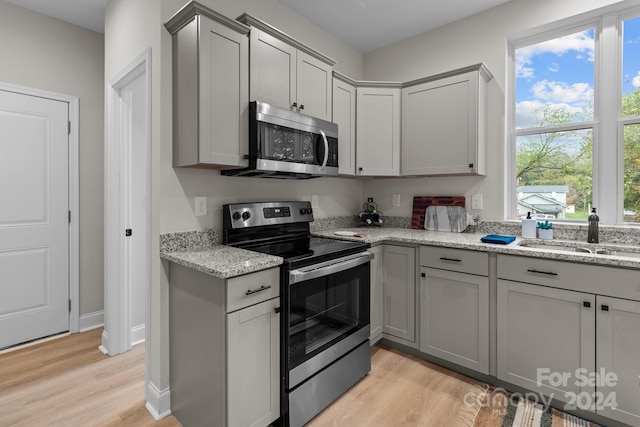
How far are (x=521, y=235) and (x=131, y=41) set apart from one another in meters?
3.11

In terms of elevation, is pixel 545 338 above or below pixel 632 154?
below

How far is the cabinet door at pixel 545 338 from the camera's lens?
69.0 inches

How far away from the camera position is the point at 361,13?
2707 millimetres

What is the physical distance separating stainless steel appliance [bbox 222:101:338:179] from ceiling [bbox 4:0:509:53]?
3.45 feet

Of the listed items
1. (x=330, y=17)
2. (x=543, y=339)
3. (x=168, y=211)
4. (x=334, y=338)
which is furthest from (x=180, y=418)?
(x=330, y=17)

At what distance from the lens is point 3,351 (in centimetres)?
254

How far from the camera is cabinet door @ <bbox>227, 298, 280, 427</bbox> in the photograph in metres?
1.45

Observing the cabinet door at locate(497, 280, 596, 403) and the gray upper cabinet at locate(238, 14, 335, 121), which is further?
the gray upper cabinet at locate(238, 14, 335, 121)

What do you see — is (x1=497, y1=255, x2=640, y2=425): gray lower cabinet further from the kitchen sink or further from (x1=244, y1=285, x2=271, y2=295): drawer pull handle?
(x1=244, y1=285, x2=271, y2=295): drawer pull handle

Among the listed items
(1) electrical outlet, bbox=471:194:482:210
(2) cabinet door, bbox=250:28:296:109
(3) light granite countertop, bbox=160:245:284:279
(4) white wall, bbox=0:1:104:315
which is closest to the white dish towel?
(1) electrical outlet, bbox=471:194:482:210

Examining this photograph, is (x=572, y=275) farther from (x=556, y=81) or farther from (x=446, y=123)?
(x=556, y=81)

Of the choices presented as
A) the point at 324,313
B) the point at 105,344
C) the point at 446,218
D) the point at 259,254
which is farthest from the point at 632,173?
the point at 105,344

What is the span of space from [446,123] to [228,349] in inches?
90.7

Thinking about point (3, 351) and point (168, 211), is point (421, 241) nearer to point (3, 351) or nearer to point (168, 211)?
point (168, 211)
